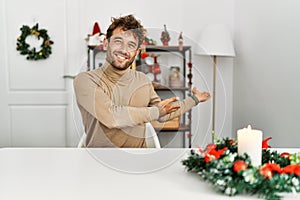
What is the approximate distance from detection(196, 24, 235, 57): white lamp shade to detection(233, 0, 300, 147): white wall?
16 centimetres

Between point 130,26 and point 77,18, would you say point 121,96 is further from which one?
point 77,18

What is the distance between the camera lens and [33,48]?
3.27 meters

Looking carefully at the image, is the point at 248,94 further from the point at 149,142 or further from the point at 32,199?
the point at 32,199

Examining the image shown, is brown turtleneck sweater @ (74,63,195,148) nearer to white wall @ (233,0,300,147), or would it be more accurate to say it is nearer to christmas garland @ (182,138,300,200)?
christmas garland @ (182,138,300,200)

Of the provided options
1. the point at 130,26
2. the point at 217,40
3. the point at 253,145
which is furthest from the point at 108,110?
the point at 217,40

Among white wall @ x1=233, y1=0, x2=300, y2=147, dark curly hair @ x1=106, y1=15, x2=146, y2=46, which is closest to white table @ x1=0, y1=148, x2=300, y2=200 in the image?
dark curly hair @ x1=106, y1=15, x2=146, y2=46

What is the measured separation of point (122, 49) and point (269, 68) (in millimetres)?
1735

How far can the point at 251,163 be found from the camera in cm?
87

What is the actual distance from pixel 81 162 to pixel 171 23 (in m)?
2.40

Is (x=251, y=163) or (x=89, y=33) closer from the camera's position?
(x=251, y=163)

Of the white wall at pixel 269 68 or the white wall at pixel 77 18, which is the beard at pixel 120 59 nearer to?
the white wall at pixel 269 68

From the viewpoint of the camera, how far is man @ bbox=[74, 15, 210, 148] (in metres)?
1.11

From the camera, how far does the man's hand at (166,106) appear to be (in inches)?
45.5

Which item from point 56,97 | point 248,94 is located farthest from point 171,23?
point 56,97
